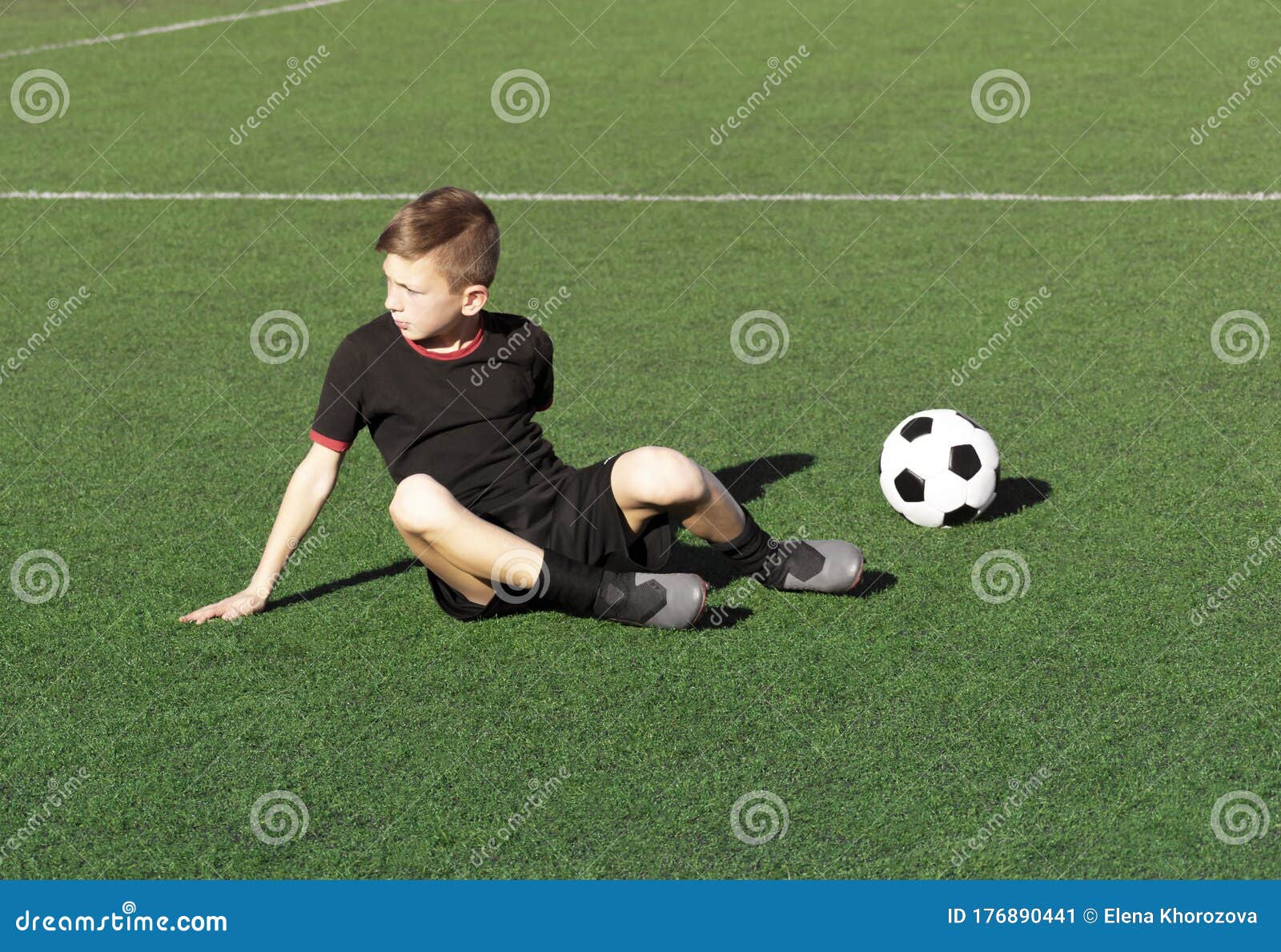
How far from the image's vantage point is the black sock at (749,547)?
4820 mm

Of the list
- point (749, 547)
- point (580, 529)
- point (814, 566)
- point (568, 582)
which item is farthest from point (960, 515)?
point (568, 582)

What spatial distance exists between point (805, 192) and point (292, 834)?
7.11 metres

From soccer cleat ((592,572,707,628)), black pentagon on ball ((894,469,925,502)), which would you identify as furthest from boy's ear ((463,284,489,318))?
black pentagon on ball ((894,469,925,502))

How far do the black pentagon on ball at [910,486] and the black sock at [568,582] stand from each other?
1.34 meters

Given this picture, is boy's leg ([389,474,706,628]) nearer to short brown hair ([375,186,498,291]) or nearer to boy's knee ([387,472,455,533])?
boy's knee ([387,472,455,533])

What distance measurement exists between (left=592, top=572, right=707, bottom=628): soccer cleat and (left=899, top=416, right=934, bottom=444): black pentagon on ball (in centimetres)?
133

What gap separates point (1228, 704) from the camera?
416cm

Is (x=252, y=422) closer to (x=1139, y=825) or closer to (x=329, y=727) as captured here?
(x=329, y=727)

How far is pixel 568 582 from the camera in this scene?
452cm

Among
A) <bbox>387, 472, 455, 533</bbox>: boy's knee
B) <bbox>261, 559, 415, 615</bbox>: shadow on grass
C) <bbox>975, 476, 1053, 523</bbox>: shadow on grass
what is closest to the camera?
<bbox>387, 472, 455, 533</bbox>: boy's knee

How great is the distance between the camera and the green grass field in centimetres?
381

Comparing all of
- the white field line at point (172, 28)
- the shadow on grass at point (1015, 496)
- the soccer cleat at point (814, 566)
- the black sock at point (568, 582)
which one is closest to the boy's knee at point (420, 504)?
the black sock at point (568, 582)

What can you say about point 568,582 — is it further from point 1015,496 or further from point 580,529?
point 1015,496

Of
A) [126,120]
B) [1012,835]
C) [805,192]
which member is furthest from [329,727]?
[126,120]
